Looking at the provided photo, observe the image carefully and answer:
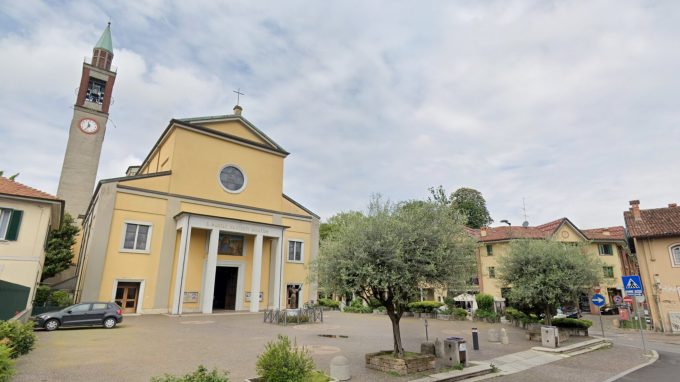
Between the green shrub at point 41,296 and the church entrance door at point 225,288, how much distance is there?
35.1ft

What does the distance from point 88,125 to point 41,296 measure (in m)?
28.2

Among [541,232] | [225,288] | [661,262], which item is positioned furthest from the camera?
[541,232]

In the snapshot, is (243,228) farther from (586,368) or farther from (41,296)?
(586,368)

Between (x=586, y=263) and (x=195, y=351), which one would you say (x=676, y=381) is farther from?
(x=195, y=351)

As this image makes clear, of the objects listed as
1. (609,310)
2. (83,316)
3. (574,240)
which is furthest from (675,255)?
(83,316)

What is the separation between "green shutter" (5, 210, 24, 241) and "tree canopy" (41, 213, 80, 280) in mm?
12939

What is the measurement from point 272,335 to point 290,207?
17825mm

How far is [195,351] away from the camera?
11453 mm

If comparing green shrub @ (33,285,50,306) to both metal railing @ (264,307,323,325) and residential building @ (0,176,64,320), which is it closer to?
residential building @ (0,176,64,320)

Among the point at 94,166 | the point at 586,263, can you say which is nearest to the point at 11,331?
the point at 586,263

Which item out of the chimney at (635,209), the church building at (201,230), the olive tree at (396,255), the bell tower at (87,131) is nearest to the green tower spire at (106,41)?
the bell tower at (87,131)

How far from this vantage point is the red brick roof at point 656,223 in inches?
973

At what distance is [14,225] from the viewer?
16234 mm

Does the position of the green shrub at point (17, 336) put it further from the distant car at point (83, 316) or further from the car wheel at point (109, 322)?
the car wheel at point (109, 322)
